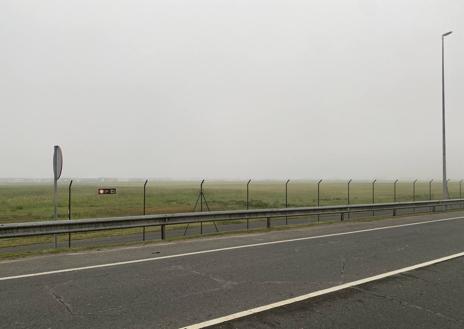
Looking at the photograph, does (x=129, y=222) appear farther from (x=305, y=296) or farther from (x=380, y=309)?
(x=380, y=309)

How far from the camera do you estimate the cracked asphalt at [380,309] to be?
452cm

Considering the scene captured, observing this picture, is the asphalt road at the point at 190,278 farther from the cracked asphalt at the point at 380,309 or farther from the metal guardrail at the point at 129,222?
the metal guardrail at the point at 129,222

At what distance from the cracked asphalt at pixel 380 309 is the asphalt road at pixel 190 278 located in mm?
53

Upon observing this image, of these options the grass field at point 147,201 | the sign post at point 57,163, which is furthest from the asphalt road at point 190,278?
the grass field at point 147,201

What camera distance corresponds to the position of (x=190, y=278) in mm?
6562

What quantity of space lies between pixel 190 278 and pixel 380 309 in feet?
10.2

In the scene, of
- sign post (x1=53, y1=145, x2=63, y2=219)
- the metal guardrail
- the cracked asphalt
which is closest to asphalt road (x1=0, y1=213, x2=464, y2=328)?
the cracked asphalt

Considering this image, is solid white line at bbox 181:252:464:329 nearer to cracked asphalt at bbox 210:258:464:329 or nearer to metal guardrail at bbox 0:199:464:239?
cracked asphalt at bbox 210:258:464:329

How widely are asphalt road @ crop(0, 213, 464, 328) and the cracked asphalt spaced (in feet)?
0.17

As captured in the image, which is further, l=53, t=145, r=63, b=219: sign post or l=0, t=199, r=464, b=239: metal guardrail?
l=53, t=145, r=63, b=219: sign post

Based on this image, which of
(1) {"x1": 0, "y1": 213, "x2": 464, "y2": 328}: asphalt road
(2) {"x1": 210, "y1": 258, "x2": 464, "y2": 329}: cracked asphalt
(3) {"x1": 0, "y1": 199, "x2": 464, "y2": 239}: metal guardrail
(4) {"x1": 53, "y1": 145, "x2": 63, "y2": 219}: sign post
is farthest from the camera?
(4) {"x1": 53, "y1": 145, "x2": 63, "y2": 219}: sign post

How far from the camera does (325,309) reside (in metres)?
5.01

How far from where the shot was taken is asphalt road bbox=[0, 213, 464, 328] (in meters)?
4.77

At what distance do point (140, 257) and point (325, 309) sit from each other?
15.7 ft
